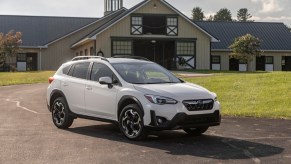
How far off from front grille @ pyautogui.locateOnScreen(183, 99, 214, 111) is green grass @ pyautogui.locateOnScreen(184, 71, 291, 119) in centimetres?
506

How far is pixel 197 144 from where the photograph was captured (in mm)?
9703

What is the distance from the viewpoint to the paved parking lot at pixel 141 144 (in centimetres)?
825

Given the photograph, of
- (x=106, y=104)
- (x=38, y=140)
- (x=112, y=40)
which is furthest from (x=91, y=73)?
(x=112, y=40)

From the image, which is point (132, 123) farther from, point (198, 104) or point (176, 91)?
point (198, 104)

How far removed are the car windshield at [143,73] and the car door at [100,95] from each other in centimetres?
25

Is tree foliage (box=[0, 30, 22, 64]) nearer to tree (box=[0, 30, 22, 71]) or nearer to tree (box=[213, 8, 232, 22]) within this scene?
tree (box=[0, 30, 22, 71])

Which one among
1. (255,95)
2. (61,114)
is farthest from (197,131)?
(255,95)

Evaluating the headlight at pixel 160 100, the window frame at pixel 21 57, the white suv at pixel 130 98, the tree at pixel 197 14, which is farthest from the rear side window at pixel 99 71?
the tree at pixel 197 14

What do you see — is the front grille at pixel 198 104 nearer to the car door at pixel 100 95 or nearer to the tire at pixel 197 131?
the tire at pixel 197 131

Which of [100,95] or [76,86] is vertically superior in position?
[76,86]

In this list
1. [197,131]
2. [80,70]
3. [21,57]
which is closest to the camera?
[197,131]

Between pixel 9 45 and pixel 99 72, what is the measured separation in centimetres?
3818

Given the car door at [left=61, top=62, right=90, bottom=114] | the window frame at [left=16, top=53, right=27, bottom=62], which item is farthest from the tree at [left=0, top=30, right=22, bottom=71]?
the car door at [left=61, top=62, right=90, bottom=114]

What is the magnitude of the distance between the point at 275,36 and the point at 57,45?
22.7 meters
